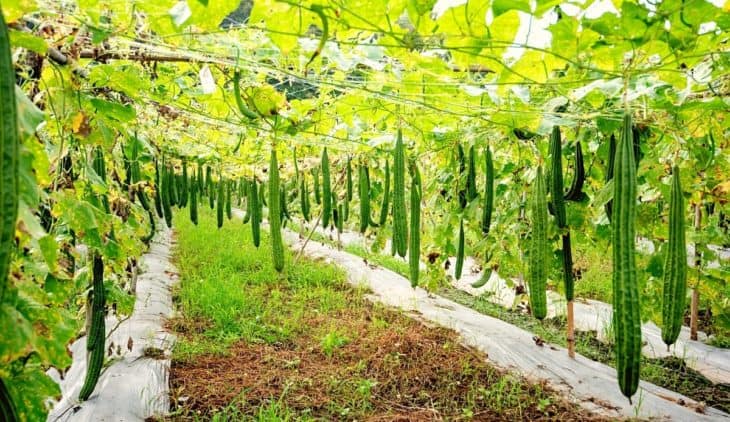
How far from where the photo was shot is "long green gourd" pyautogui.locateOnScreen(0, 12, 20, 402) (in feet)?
2.67

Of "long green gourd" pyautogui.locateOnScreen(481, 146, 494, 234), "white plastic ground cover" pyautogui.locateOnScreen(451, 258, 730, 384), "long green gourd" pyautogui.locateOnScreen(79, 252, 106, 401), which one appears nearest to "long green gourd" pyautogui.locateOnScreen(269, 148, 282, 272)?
"long green gourd" pyautogui.locateOnScreen(79, 252, 106, 401)

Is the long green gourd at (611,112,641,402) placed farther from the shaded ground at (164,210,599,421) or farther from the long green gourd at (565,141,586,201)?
the shaded ground at (164,210,599,421)

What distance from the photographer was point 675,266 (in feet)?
6.17

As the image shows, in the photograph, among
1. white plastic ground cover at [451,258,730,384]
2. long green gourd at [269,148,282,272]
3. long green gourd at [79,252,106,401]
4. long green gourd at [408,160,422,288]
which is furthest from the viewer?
white plastic ground cover at [451,258,730,384]

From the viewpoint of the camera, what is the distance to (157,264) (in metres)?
8.96

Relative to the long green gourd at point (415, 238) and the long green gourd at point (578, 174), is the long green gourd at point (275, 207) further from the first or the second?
the long green gourd at point (578, 174)

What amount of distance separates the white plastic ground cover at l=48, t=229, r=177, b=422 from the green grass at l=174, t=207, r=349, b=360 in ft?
1.27

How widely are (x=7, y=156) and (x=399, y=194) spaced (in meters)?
1.91

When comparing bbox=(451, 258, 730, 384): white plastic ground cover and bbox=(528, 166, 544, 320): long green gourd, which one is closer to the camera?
bbox=(528, 166, 544, 320): long green gourd

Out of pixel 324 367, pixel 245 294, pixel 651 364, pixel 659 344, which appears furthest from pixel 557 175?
pixel 245 294

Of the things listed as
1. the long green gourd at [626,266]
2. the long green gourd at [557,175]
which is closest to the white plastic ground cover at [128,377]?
the long green gourd at [626,266]

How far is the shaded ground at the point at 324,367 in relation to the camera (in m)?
4.16

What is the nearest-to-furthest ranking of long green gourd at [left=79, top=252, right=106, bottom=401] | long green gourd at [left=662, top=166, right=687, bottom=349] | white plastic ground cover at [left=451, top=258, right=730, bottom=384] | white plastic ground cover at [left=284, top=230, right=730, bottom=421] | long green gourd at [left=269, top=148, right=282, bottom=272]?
long green gourd at [left=662, top=166, right=687, bottom=349]
long green gourd at [left=79, top=252, right=106, bottom=401]
long green gourd at [left=269, top=148, right=282, bottom=272]
white plastic ground cover at [left=284, top=230, right=730, bottom=421]
white plastic ground cover at [left=451, top=258, right=730, bottom=384]

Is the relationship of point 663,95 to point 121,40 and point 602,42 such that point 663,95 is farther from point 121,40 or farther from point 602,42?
point 121,40
